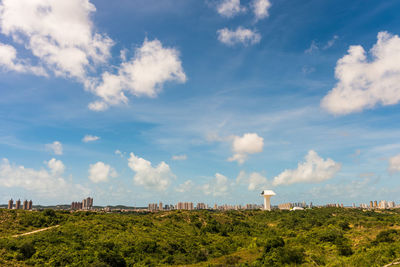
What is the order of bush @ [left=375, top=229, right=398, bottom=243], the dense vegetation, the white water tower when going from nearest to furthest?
the dense vegetation < bush @ [left=375, top=229, right=398, bottom=243] < the white water tower

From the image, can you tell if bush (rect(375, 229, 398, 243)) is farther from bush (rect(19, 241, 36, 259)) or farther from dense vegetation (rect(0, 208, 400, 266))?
bush (rect(19, 241, 36, 259))

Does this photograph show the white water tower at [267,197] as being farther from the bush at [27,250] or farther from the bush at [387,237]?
the bush at [27,250]

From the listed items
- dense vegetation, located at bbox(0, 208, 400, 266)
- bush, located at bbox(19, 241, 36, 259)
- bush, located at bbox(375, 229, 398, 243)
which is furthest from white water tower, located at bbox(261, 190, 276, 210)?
bush, located at bbox(19, 241, 36, 259)

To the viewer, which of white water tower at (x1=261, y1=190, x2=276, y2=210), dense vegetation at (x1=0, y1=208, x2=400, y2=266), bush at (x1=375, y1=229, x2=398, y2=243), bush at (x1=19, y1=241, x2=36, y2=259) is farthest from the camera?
white water tower at (x1=261, y1=190, x2=276, y2=210)

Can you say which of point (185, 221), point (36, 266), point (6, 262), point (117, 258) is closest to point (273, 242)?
point (117, 258)

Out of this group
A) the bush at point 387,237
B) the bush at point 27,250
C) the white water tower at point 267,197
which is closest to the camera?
the bush at point 27,250

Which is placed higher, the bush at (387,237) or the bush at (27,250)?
the bush at (27,250)

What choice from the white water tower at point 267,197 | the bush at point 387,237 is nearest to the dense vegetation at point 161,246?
the bush at point 387,237

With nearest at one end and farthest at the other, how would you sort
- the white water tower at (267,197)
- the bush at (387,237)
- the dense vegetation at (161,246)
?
the dense vegetation at (161,246) → the bush at (387,237) → the white water tower at (267,197)

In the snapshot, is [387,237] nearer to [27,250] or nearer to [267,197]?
[27,250]

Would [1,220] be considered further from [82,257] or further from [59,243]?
[82,257]

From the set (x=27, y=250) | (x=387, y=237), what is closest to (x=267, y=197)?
(x=387, y=237)
